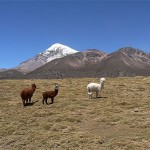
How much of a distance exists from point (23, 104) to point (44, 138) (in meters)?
8.58

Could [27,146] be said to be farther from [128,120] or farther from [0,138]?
[128,120]

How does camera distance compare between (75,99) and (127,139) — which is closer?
(127,139)

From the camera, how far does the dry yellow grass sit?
Result: 15.2 metres

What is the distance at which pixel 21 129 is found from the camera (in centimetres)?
1798

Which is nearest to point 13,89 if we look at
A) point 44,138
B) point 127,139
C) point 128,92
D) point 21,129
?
point 128,92

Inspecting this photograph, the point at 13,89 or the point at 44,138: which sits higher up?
the point at 13,89

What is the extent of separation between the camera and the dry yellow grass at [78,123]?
15172 millimetres

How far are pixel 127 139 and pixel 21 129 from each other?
5.60 metres

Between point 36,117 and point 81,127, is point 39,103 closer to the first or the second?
point 36,117

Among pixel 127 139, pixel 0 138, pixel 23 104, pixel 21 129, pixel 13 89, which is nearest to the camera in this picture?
pixel 127 139

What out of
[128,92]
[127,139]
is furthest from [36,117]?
[128,92]

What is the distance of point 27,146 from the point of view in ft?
50.6

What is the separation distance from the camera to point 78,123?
18.8m

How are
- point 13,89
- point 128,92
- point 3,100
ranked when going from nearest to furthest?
point 3,100 → point 128,92 → point 13,89
